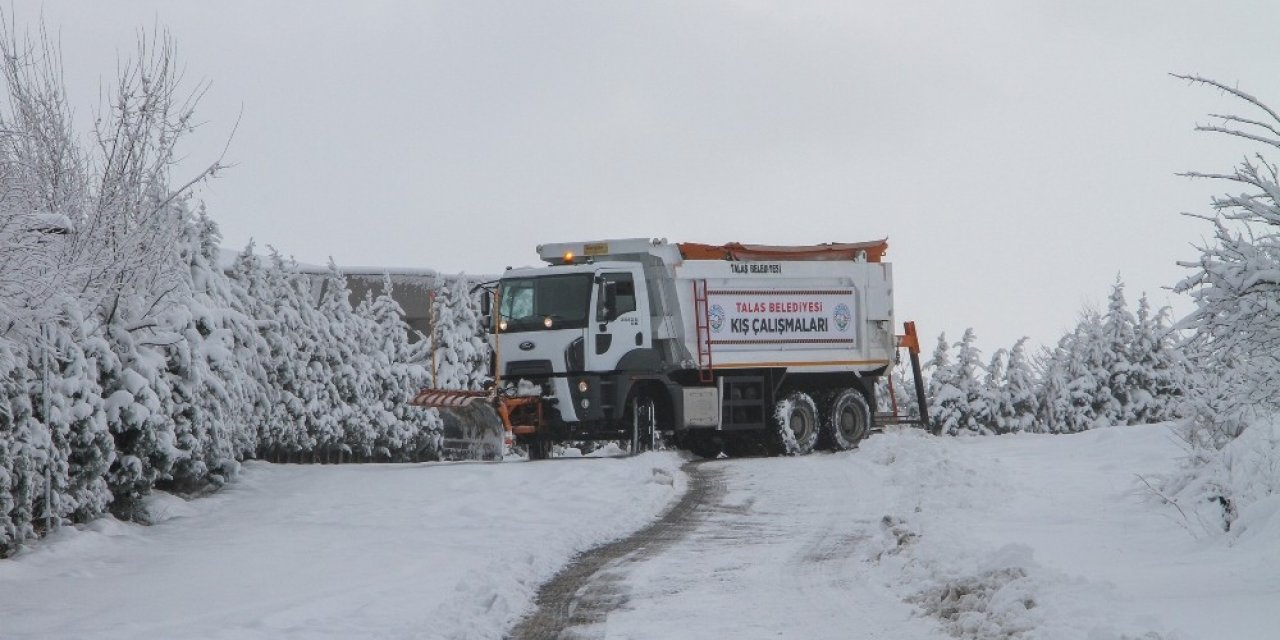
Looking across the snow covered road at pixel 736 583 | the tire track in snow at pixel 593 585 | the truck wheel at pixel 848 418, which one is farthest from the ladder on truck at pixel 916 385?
the tire track in snow at pixel 593 585

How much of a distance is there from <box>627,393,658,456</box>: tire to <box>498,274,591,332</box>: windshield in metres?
1.84

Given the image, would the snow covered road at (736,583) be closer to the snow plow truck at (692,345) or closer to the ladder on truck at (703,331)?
the snow plow truck at (692,345)

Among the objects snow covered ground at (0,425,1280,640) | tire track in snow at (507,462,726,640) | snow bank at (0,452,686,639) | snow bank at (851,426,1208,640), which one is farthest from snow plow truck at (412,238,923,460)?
tire track in snow at (507,462,726,640)

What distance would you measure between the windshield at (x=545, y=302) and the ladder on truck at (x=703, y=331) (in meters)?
2.45

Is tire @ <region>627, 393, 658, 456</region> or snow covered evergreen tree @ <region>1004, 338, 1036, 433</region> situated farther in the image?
snow covered evergreen tree @ <region>1004, 338, 1036, 433</region>

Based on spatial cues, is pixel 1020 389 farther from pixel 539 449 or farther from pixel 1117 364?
pixel 539 449

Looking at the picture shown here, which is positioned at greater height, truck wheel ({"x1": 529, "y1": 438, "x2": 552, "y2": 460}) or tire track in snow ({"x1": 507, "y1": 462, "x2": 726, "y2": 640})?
truck wheel ({"x1": 529, "y1": 438, "x2": 552, "y2": 460})

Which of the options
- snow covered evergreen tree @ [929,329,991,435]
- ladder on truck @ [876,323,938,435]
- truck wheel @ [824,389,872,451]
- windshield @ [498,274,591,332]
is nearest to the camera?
windshield @ [498,274,591,332]

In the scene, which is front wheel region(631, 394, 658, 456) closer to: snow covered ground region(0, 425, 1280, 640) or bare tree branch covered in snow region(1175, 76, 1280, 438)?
snow covered ground region(0, 425, 1280, 640)

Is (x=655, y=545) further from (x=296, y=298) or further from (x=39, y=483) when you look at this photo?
(x=296, y=298)

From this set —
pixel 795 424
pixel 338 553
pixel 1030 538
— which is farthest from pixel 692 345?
pixel 1030 538

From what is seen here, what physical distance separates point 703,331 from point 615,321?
2209mm

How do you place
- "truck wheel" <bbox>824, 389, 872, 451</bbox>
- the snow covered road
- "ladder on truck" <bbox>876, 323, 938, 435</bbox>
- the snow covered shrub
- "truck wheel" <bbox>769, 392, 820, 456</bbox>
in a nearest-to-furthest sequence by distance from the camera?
the snow covered road
the snow covered shrub
"truck wheel" <bbox>769, 392, 820, 456</bbox>
"truck wheel" <bbox>824, 389, 872, 451</bbox>
"ladder on truck" <bbox>876, 323, 938, 435</bbox>

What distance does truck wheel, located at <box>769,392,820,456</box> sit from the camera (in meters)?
24.6
